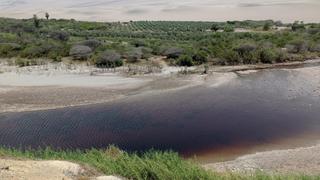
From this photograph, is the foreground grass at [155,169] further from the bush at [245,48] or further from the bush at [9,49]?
the bush at [9,49]

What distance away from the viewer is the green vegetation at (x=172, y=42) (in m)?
49.2

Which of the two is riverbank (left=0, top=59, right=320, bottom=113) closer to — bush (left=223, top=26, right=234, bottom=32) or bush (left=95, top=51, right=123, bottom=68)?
bush (left=95, top=51, right=123, bottom=68)

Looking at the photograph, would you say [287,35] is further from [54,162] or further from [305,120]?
[54,162]

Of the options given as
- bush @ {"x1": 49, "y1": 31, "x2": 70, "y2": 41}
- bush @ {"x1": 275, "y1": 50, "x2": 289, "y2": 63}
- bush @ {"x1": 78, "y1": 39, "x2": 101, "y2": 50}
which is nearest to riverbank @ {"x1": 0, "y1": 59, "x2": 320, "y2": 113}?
bush @ {"x1": 275, "y1": 50, "x2": 289, "y2": 63}

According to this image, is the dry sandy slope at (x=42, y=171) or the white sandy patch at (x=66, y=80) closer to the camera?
the dry sandy slope at (x=42, y=171)

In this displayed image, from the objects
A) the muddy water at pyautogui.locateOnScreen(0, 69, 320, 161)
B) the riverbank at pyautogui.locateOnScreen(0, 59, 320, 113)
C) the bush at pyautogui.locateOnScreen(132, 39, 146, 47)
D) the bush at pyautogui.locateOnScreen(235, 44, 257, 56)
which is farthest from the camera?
the bush at pyautogui.locateOnScreen(132, 39, 146, 47)

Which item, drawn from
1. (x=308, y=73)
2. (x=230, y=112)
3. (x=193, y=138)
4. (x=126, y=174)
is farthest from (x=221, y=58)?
(x=126, y=174)

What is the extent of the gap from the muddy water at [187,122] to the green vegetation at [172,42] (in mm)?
11464

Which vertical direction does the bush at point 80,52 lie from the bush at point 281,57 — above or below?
above

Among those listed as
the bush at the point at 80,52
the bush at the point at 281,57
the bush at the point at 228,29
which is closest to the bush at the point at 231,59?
the bush at the point at 281,57

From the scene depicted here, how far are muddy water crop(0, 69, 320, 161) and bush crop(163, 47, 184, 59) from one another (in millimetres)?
11345

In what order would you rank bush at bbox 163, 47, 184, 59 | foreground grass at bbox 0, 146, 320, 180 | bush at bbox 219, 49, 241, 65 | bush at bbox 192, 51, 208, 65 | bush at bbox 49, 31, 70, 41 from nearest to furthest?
1. foreground grass at bbox 0, 146, 320, 180
2. bush at bbox 192, 51, 208, 65
3. bush at bbox 219, 49, 241, 65
4. bush at bbox 163, 47, 184, 59
5. bush at bbox 49, 31, 70, 41

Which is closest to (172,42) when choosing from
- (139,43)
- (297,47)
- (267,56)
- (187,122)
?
(139,43)

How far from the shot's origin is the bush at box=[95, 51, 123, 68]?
46422 millimetres
